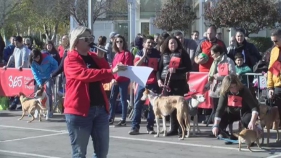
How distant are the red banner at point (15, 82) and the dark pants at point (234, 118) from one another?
7.16 meters

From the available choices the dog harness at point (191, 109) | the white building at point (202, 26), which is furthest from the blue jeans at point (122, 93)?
the white building at point (202, 26)

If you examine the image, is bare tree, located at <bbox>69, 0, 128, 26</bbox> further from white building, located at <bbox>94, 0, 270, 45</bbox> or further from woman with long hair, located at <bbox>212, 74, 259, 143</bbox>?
woman with long hair, located at <bbox>212, 74, 259, 143</bbox>

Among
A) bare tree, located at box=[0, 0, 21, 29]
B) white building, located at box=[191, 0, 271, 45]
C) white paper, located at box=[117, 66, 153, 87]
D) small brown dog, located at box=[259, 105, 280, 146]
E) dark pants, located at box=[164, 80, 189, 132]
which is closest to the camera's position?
white paper, located at box=[117, 66, 153, 87]

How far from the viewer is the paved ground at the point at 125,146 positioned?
32.8ft

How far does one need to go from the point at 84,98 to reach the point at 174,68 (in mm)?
5046

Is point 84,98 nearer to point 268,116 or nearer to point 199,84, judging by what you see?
point 268,116

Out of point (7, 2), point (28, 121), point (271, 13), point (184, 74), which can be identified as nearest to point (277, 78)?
point (184, 74)

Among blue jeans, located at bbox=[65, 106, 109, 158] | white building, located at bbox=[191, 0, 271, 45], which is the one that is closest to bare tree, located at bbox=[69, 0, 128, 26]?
white building, located at bbox=[191, 0, 271, 45]

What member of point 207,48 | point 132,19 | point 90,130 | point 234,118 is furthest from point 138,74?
point 132,19

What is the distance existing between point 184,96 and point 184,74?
41 cm

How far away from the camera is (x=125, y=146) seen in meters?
10.9

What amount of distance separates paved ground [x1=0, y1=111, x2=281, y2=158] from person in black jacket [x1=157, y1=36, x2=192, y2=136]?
84 cm

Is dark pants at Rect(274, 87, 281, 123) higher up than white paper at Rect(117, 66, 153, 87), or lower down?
lower down

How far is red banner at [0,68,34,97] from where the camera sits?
54.0ft
